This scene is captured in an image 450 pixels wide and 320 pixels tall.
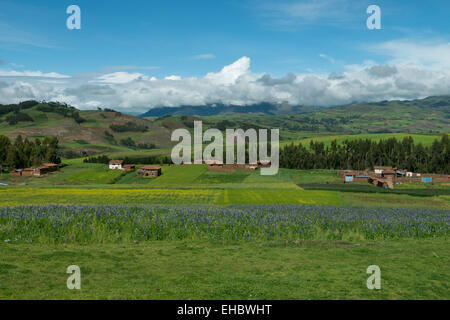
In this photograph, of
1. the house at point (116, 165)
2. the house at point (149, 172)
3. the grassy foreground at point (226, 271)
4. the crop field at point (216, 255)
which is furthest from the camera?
the house at point (116, 165)

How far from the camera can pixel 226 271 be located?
16859 mm

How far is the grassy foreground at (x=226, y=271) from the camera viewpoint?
13.5 metres

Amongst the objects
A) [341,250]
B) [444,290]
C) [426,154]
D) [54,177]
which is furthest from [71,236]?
[426,154]

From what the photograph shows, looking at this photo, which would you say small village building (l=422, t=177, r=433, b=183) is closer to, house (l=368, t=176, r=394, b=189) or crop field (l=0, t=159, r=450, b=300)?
house (l=368, t=176, r=394, b=189)

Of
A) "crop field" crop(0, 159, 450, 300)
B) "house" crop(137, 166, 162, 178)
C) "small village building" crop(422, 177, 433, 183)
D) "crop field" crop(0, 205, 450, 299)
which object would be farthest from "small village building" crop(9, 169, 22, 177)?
"small village building" crop(422, 177, 433, 183)

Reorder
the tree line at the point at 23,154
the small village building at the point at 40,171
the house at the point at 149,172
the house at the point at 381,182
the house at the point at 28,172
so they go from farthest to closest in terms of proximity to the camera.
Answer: the tree line at the point at 23,154, the house at the point at 149,172, the small village building at the point at 40,171, the house at the point at 28,172, the house at the point at 381,182

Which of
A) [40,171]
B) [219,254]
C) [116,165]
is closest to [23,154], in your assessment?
A: [40,171]

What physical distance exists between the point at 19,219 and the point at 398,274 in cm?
2739

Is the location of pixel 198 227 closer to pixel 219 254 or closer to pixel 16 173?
pixel 219 254

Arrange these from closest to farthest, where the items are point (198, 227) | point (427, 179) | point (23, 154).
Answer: point (198, 227), point (427, 179), point (23, 154)

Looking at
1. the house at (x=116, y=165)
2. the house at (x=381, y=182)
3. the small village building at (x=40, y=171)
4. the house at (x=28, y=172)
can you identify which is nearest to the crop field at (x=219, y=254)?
the house at (x=381, y=182)

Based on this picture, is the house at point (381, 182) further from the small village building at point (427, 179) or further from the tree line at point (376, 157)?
the tree line at point (376, 157)

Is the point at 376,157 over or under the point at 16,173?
over

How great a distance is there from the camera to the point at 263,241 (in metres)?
25.8
